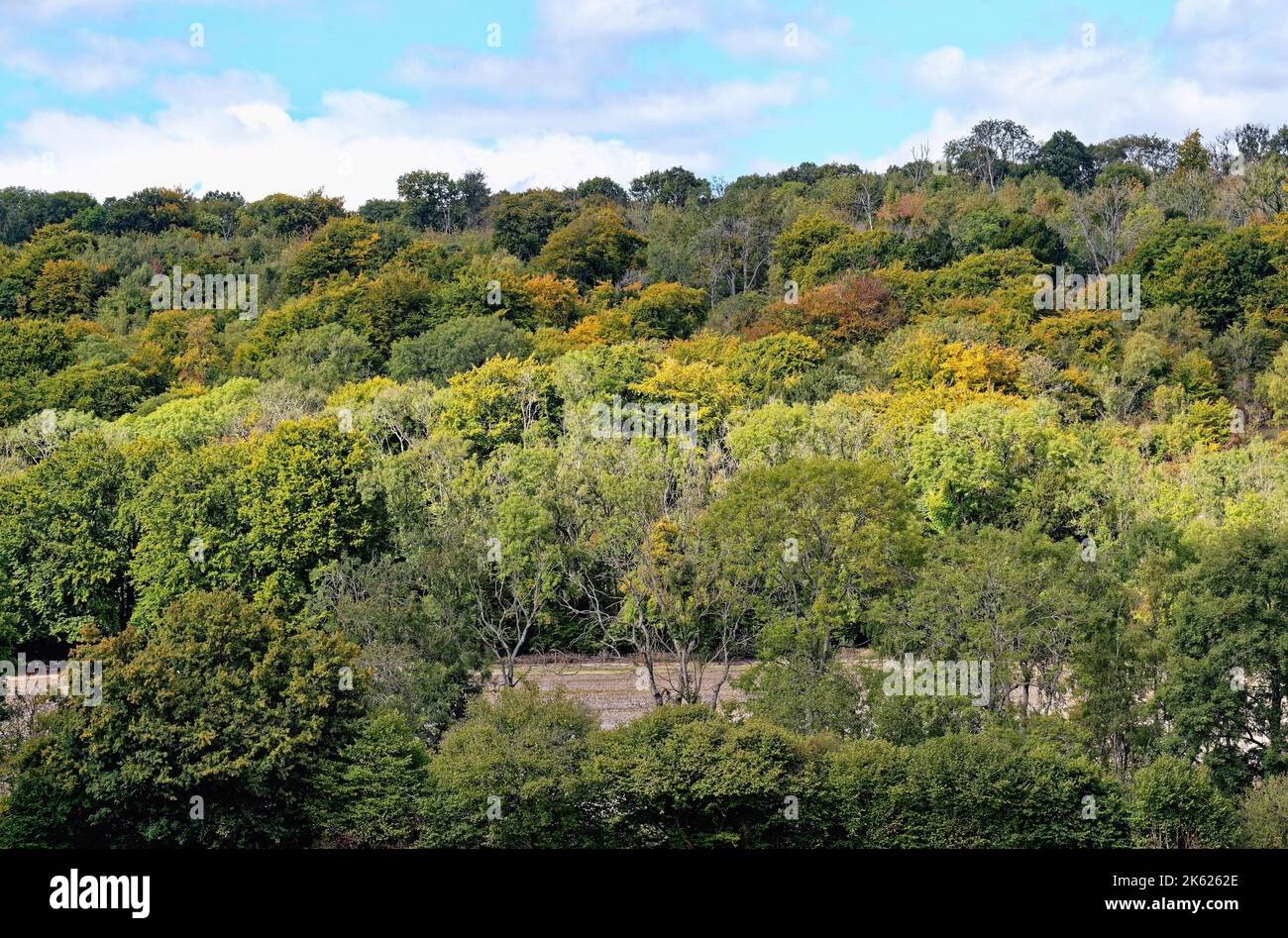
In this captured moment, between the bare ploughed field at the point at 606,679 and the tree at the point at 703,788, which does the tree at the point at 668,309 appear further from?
the tree at the point at 703,788

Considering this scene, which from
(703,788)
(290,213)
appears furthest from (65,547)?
(290,213)

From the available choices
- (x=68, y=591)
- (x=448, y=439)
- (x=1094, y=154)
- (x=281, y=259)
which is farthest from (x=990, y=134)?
(x=68, y=591)

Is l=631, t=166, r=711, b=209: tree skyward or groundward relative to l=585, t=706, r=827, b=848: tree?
skyward

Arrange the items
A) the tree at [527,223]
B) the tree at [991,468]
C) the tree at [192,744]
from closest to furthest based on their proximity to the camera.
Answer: the tree at [192,744]
the tree at [991,468]
the tree at [527,223]

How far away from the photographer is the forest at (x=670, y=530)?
116 ft

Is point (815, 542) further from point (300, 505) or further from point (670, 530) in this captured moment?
point (300, 505)

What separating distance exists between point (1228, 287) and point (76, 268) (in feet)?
265

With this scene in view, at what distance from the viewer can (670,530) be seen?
165 ft

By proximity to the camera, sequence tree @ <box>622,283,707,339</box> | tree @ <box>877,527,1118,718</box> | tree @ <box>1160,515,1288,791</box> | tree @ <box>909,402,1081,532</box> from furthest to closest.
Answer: tree @ <box>622,283,707,339</box> < tree @ <box>909,402,1081,532</box> < tree @ <box>877,527,1118,718</box> < tree @ <box>1160,515,1288,791</box>

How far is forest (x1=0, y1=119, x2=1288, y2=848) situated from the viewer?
3544 centimetres

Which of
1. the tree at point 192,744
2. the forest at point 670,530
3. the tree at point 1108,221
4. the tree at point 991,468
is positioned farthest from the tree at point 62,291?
the tree at point 192,744

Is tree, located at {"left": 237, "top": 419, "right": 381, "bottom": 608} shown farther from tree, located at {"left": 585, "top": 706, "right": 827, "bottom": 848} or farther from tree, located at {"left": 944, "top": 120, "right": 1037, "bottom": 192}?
tree, located at {"left": 944, "top": 120, "right": 1037, "bottom": 192}

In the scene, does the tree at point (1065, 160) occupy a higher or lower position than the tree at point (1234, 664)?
higher

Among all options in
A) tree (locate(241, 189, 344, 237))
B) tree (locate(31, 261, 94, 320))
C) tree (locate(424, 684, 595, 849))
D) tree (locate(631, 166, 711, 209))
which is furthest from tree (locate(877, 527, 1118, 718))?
tree (locate(631, 166, 711, 209))
